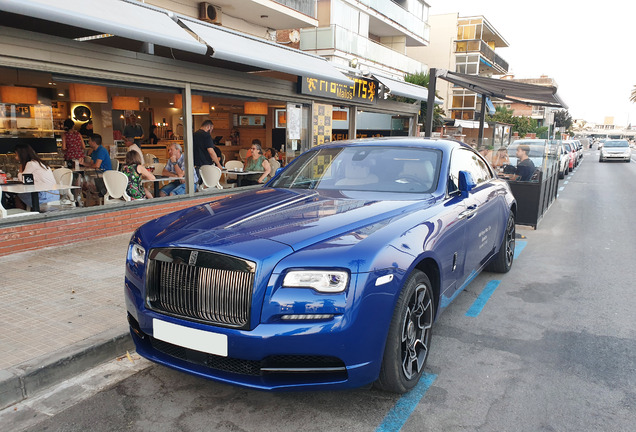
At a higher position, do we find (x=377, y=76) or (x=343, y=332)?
(x=377, y=76)

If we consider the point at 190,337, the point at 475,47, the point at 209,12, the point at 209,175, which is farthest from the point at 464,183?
the point at 475,47

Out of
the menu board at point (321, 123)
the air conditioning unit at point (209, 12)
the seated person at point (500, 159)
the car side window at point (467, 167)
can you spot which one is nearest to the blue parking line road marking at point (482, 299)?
the car side window at point (467, 167)

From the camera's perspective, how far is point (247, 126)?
18266 millimetres

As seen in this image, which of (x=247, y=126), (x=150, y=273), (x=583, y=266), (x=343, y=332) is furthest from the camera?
(x=247, y=126)

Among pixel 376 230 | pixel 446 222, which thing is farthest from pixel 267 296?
pixel 446 222

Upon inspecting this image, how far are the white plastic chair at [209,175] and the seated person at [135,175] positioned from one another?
137cm

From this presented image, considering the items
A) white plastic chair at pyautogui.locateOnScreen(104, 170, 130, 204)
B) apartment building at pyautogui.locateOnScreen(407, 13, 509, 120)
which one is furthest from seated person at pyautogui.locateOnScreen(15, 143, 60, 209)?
apartment building at pyautogui.locateOnScreen(407, 13, 509, 120)

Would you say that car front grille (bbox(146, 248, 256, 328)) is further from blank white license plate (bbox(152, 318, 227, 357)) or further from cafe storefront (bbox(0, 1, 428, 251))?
cafe storefront (bbox(0, 1, 428, 251))

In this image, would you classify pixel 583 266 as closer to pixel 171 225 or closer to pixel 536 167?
pixel 536 167

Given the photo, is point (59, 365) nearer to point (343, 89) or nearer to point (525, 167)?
point (525, 167)

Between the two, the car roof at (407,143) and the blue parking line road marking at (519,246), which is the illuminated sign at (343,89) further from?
the car roof at (407,143)

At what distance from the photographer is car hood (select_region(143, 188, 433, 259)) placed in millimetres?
2736

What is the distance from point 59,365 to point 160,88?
5742mm

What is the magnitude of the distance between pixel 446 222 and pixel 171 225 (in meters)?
2.08
